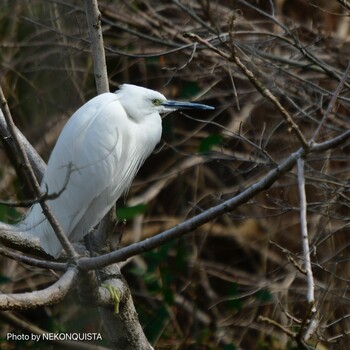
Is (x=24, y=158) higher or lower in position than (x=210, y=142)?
higher

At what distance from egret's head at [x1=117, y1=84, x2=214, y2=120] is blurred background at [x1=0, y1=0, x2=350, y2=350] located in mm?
294

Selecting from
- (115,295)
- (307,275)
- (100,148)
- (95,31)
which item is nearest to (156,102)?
(100,148)

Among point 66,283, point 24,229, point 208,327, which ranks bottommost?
point 208,327

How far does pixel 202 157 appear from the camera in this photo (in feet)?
9.59

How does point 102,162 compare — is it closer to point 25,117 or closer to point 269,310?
point 25,117

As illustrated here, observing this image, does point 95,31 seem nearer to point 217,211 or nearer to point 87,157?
point 87,157

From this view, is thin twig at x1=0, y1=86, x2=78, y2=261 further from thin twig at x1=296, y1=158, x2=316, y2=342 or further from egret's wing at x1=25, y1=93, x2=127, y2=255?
egret's wing at x1=25, y1=93, x2=127, y2=255

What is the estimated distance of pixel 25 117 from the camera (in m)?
3.60

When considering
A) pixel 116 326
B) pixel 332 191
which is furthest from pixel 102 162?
pixel 332 191

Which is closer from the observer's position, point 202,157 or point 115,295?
point 115,295

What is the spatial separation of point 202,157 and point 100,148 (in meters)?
0.59

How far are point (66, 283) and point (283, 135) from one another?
2.07 m

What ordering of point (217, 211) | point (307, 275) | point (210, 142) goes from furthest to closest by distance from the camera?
point (210, 142) < point (217, 211) < point (307, 275)

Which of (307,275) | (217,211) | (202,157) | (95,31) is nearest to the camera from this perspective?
(307,275)
